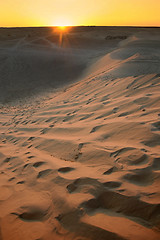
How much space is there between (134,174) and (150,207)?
35 centimetres

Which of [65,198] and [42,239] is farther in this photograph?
[65,198]

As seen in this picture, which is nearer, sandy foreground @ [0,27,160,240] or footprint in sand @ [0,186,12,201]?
sandy foreground @ [0,27,160,240]

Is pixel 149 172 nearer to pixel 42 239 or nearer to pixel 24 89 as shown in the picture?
pixel 42 239

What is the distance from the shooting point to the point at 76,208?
1429mm

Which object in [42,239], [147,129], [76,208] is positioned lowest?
[42,239]

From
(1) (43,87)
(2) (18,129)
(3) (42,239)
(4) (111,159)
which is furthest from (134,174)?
(1) (43,87)

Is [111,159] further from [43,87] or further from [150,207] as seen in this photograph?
[43,87]

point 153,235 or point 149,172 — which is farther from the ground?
point 149,172

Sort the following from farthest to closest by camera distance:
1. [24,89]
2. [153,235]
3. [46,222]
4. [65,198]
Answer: [24,89] < [65,198] < [46,222] < [153,235]

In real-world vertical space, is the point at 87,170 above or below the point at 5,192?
above

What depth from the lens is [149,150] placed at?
1861 mm

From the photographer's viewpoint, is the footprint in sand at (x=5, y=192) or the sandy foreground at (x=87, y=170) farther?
the footprint in sand at (x=5, y=192)

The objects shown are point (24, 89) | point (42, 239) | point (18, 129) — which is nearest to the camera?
point (42, 239)

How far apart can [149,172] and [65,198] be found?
760 mm
